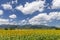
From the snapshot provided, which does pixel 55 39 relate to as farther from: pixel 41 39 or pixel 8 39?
pixel 8 39

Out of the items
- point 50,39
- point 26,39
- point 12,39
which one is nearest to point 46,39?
point 50,39

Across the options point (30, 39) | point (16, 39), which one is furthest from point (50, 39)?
point (16, 39)

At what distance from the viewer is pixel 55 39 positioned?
23656mm

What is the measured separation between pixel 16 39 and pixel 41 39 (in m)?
2.96

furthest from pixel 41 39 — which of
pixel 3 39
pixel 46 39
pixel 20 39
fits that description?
pixel 3 39

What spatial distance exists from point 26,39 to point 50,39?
8.62 feet

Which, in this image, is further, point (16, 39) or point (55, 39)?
point (55, 39)

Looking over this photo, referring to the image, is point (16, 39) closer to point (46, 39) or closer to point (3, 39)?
point (3, 39)

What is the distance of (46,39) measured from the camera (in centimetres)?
2356

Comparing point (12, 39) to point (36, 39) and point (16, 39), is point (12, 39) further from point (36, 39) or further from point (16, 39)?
point (36, 39)

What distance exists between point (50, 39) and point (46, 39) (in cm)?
43

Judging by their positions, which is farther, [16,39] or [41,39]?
[41,39]

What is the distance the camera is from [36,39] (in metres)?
23.1

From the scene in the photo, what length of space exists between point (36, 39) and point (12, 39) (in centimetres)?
257
